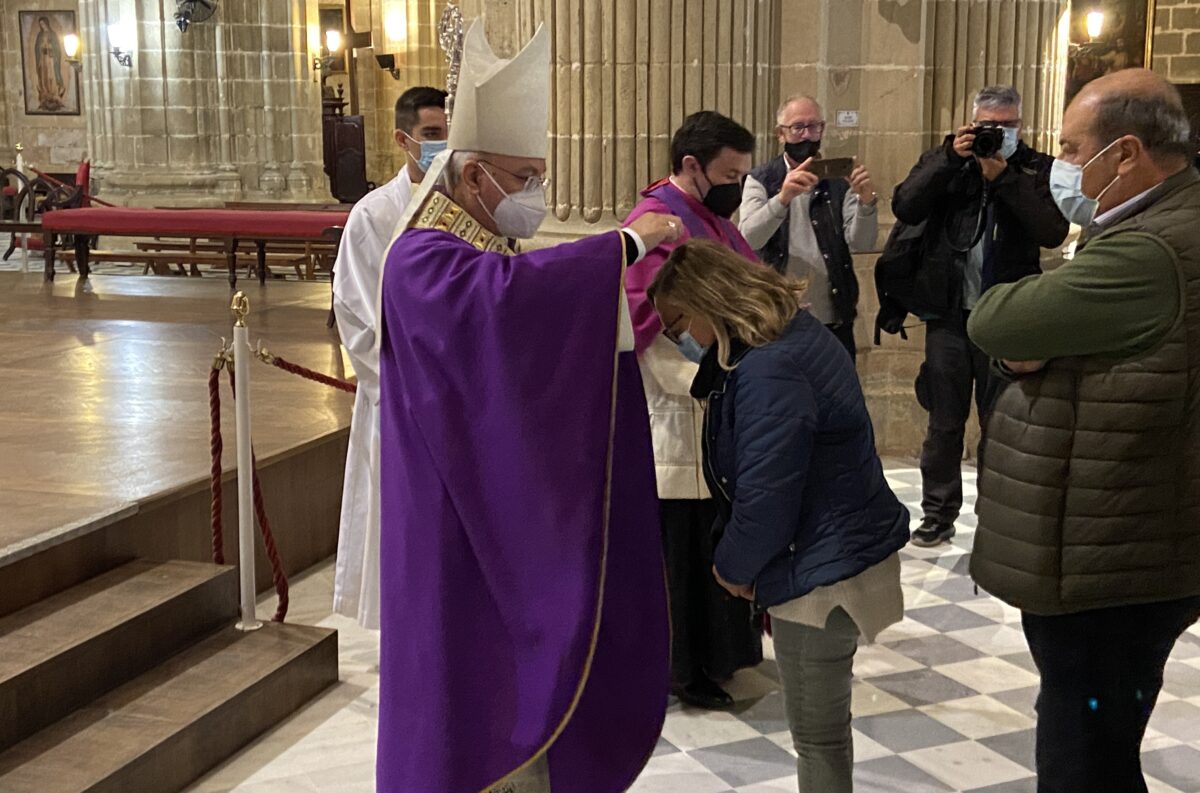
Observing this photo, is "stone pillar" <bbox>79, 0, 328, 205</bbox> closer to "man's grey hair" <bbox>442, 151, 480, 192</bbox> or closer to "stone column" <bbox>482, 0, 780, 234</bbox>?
"stone column" <bbox>482, 0, 780, 234</bbox>

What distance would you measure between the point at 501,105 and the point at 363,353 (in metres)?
1.52

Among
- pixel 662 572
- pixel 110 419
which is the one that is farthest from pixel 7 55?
pixel 662 572

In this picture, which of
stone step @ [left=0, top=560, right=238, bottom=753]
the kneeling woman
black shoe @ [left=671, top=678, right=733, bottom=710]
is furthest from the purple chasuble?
black shoe @ [left=671, top=678, right=733, bottom=710]

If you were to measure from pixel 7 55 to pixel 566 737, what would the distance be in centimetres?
2102

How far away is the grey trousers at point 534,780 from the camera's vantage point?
289 centimetres

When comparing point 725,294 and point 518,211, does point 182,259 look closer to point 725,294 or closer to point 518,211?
point 518,211

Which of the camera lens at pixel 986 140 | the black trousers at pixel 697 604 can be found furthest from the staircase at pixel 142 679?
the camera lens at pixel 986 140

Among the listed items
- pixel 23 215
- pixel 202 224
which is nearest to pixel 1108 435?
pixel 202 224

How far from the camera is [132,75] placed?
588 inches

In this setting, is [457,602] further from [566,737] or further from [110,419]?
[110,419]

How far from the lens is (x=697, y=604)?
4.32 metres

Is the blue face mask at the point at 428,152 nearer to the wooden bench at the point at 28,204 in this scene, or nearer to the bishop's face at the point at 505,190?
the bishop's face at the point at 505,190

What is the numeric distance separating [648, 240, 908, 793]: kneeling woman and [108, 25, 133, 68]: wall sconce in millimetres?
13434

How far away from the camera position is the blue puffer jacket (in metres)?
2.72
